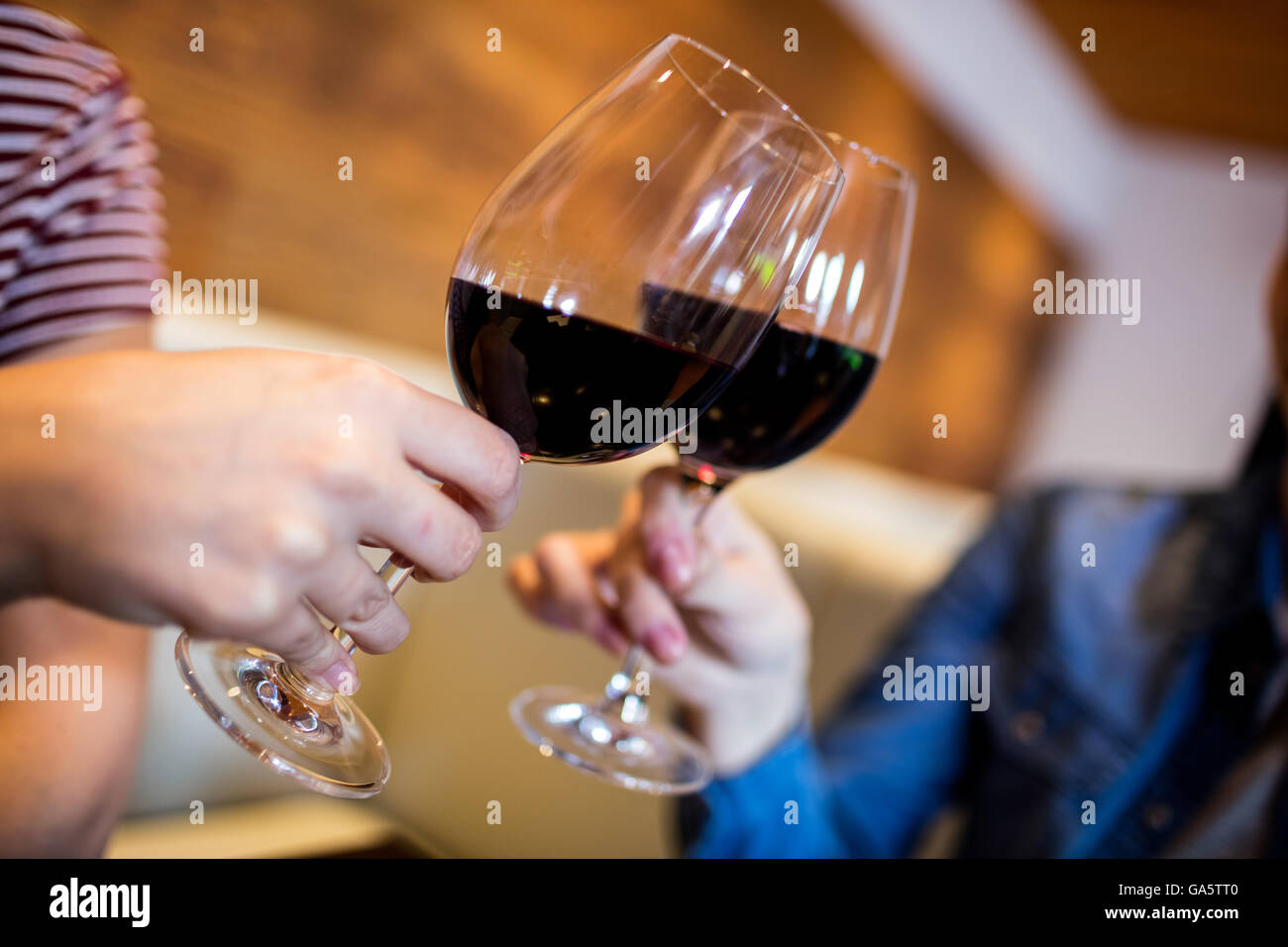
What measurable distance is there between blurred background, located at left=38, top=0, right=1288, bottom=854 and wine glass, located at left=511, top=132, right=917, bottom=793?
0.85 m

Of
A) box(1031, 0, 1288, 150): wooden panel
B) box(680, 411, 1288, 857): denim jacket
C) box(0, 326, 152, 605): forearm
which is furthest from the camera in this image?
box(1031, 0, 1288, 150): wooden panel

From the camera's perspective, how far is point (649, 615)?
24.5 inches

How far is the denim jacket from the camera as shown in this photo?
111 cm

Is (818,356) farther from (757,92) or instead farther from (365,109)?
(365,109)

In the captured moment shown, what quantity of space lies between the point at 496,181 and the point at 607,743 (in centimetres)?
220

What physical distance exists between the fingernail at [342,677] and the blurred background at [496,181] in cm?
99

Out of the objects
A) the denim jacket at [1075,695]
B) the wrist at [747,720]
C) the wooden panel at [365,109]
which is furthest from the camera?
the wooden panel at [365,109]

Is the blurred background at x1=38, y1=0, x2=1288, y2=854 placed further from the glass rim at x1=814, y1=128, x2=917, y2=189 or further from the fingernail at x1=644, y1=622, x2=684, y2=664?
the glass rim at x1=814, y1=128, x2=917, y2=189

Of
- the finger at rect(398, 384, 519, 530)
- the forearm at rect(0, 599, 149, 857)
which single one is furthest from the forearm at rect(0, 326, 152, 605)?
the forearm at rect(0, 599, 149, 857)

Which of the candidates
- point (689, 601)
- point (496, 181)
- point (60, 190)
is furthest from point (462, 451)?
point (496, 181)

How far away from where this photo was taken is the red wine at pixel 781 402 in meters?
0.54

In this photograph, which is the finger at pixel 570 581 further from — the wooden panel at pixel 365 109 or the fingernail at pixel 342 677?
the wooden panel at pixel 365 109

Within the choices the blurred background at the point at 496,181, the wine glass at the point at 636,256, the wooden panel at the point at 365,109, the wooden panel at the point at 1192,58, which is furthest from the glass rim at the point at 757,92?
the wooden panel at the point at 1192,58

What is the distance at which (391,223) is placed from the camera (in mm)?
2289
